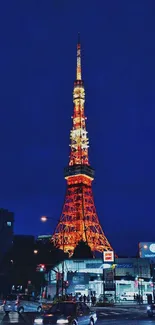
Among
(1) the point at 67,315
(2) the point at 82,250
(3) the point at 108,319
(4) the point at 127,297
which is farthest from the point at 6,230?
(1) the point at 67,315

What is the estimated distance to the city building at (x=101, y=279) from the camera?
69.2 meters

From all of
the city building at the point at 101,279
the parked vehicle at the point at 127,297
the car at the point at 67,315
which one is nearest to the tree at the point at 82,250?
the city building at the point at 101,279

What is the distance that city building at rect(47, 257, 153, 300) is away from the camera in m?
69.2

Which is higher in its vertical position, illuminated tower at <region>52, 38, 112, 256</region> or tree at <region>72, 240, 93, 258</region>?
illuminated tower at <region>52, 38, 112, 256</region>

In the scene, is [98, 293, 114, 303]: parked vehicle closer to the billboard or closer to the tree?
the tree

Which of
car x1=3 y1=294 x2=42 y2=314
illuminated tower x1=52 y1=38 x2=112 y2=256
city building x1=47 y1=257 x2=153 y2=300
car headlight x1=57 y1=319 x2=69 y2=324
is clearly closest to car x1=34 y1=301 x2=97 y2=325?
car headlight x1=57 y1=319 x2=69 y2=324

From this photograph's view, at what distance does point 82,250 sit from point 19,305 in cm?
5721

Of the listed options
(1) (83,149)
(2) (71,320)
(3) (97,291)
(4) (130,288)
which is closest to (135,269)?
(4) (130,288)

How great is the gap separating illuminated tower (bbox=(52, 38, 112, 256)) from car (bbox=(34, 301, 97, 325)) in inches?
2658

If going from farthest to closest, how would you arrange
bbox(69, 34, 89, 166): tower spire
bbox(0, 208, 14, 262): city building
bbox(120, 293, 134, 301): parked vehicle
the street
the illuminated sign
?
1. bbox(69, 34, 89, 166): tower spire
2. bbox(0, 208, 14, 262): city building
3. bbox(120, 293, 134, 301): parked vehicle
4. the illuminated sign
5. the street

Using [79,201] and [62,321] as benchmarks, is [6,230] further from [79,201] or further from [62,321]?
[62,321]

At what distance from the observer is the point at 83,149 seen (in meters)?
108

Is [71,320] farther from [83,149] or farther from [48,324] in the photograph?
[83,149]

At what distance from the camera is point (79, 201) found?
95375 millimetres
